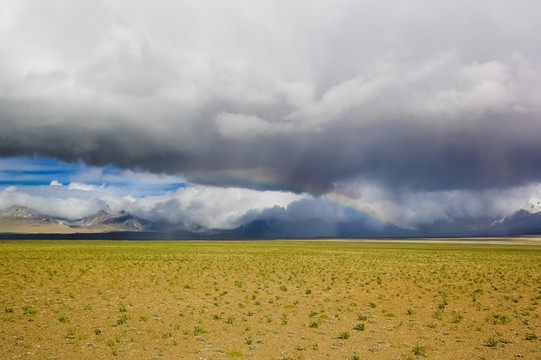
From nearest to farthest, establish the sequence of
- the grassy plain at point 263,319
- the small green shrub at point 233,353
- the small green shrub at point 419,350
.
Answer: the small green shrub at point 233,353, the small green shrub at point 419,350, the grassy plain at point 263,319

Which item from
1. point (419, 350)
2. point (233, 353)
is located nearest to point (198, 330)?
point (233, 353)

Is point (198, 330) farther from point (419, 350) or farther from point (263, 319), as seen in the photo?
point (419, 350)

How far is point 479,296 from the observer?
28891 millimetres

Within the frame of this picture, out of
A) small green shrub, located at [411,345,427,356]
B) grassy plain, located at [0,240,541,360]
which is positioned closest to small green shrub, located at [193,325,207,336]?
grassy plain, located at [0,240,541,360]

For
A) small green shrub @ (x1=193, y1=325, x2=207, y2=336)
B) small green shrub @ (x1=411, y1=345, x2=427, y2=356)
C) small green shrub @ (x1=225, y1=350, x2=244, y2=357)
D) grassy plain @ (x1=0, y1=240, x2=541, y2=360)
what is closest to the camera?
small green shrub @ (x1=225, y1=350, x2=244, y2=357)

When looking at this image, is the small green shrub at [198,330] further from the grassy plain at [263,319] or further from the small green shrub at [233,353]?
the small green shrub at [233,353]

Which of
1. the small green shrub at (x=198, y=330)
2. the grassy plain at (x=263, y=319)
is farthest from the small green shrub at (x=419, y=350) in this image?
the small green shrub at (x=198, y=330)

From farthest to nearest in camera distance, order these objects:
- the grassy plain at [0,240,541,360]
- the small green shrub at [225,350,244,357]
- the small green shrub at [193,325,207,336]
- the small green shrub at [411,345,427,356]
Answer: the small green shrub at [193,325,207,336] → the grassy plain at [0,240,541,360] → the small green shrub at [411,345,427,356] → the small green shrub at [225,350,244,357]

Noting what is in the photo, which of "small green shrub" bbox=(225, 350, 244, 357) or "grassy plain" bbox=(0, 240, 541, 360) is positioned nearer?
"small green shrub" bbox=(225, 350, 244, 357)

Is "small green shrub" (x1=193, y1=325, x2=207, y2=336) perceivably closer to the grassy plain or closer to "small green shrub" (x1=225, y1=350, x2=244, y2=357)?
the grassy plain

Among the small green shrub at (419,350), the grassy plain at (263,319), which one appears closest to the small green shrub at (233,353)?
the grassy plain at (263,319)

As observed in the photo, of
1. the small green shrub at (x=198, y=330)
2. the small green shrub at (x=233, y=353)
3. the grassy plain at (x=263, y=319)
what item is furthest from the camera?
the small green shrub at (x=198, y=330)

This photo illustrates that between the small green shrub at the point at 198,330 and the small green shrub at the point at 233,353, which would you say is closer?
the small green shrub at the point at 233,353

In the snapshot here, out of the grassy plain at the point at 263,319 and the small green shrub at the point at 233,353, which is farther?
the grassy plain at the point at 263,319
